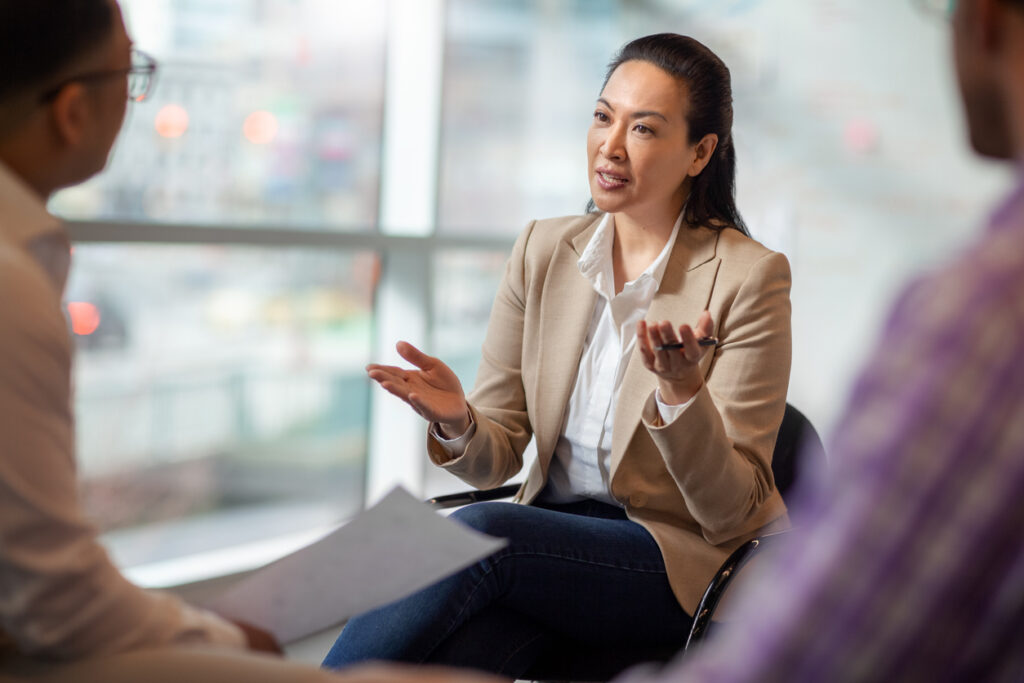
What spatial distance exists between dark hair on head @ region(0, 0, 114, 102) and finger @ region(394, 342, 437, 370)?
0.81m

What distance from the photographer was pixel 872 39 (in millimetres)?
4148

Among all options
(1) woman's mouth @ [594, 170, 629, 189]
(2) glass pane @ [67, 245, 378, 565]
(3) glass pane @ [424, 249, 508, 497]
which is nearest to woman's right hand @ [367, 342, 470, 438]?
(1) woman's mouth @ [594, 170, 629, 189]

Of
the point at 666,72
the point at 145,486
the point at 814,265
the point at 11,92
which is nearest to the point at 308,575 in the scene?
the point at 11,92

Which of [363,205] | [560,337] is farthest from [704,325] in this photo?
[363,205]

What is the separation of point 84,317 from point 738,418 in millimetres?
2408

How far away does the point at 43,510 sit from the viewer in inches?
32.8

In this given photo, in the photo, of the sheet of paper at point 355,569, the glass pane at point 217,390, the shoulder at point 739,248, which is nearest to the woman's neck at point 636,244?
the shoulder at point 739,248

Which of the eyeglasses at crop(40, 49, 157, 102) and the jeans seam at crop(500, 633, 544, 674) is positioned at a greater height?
the eyeglasses at crop(40, 49, 157, 102)

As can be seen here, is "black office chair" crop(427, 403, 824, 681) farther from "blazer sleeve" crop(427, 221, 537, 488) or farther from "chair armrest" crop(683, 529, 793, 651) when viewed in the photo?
"blazer sleeve" crop(427, 221, 537, 488)

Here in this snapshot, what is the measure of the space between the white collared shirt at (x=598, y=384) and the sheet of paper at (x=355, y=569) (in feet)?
2.61

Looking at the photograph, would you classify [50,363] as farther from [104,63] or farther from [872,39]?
[872,39]

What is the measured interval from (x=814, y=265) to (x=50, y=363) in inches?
153

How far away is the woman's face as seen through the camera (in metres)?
2.03

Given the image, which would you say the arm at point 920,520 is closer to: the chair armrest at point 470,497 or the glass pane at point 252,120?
the chair armrest at point 470,497
